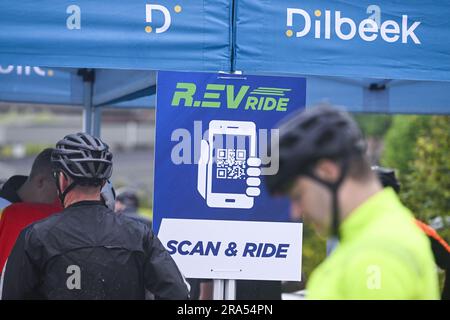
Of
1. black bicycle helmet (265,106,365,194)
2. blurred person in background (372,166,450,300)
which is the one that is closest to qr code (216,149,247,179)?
blurred person in background (372,166,450,300)

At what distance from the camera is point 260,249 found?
15.3 feet

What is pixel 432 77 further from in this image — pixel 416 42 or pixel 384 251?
pixel 384 251

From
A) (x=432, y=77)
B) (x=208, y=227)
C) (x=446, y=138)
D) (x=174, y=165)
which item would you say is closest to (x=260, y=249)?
(x=208, y=227)

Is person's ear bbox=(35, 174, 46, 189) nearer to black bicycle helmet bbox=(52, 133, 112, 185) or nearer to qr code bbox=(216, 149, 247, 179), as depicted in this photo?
qr code bbox=(216, 149, 247, 179)

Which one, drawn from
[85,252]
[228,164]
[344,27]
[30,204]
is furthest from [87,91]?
[85,252]

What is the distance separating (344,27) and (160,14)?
3.13 feet

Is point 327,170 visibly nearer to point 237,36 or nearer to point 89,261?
point 89,261

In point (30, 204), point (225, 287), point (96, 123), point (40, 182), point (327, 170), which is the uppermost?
point (96, 123)

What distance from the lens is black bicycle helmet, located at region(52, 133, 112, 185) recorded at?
3.64 metres

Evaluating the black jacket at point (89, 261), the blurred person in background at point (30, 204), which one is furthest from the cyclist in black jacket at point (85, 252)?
the blurred person in background at point (30, 204)

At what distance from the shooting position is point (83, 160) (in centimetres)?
366

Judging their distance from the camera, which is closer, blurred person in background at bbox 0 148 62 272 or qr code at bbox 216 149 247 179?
qr code at bbox 216 149 247 179

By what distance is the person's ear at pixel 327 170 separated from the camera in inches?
80.8

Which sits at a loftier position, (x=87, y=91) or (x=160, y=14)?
(x=160, y=14)
